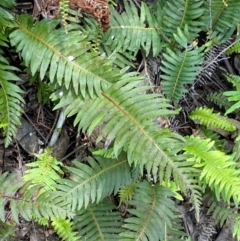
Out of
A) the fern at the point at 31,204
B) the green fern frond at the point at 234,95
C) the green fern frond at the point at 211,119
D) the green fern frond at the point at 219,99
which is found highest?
the green fern frond at the point at 234,95

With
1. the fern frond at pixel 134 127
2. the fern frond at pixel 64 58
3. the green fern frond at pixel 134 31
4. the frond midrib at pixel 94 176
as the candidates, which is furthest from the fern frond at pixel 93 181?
the green fern frond at pixel 134 31

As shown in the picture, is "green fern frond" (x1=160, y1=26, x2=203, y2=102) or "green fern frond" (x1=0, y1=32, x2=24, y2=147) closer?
"green fern frond" (x1=0, y1=32, x2=24, y2=147)

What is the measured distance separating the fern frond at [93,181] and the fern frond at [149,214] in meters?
0.14

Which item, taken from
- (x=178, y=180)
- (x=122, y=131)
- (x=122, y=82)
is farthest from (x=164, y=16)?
(x=178, y=180)

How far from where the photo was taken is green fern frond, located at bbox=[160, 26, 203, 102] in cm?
322

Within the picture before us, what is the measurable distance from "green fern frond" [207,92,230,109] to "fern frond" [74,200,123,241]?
116 centimetres

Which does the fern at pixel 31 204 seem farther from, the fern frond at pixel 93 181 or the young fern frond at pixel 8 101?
the young fern frond at pixel 8 101

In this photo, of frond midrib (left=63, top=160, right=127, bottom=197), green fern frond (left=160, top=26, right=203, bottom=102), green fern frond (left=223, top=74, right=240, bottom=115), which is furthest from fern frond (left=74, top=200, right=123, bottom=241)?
green fern frond (left=223, top=74, right=240, bottom=115)

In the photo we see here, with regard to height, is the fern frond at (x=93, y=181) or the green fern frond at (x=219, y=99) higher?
the green fern frond at (x=219, y=99)

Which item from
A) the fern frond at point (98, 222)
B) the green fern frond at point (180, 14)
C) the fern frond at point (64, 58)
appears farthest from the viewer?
the green fern frond at point (180, 14)

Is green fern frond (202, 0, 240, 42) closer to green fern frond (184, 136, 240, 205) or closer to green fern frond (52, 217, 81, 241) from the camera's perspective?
green fern frond (184, 136, 240, 205)

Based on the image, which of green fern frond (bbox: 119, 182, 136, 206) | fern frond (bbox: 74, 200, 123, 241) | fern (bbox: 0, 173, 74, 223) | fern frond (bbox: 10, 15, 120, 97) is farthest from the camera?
green fern frond (bbox: 119, 182, 136, 206)

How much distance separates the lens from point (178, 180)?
2807 mm

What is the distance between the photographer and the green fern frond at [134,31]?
318 centimetres
